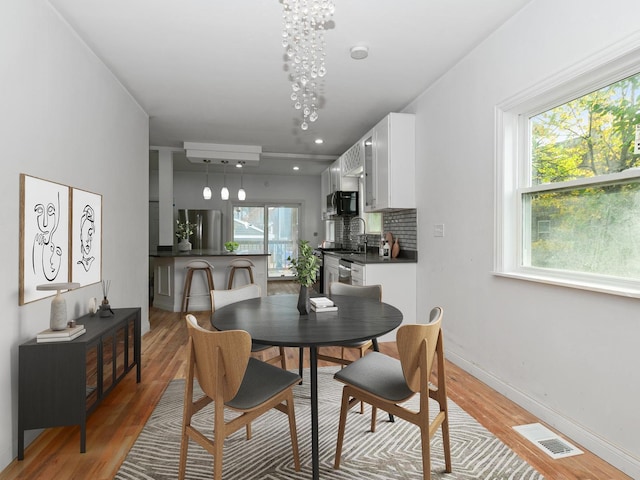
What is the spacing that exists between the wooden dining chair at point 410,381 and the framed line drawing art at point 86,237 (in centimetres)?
204

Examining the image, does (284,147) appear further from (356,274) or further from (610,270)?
(610,270)

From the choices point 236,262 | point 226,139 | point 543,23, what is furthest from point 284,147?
point 543,23


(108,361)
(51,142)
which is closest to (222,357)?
(108,361)

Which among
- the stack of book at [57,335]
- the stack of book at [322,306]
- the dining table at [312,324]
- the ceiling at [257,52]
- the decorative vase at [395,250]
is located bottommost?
the stack of book at [57,335]

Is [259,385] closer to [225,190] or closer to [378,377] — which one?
[378,377]

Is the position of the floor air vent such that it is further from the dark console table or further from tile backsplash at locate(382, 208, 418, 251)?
the dark console table

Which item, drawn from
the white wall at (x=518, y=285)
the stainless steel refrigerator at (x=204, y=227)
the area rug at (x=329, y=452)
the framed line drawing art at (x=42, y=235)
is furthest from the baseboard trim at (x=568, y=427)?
the stainless steel refrigerator at (x=204, y=227)

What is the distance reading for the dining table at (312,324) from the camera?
A: 1.58 m

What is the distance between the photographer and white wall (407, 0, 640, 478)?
1807 mm

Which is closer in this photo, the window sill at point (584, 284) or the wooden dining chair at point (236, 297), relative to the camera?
the window sill at point (584, 284)

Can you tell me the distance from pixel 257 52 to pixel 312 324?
2.23 meters

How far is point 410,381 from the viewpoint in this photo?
→ 1543mm

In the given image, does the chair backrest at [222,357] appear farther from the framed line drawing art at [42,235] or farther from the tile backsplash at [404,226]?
the tile backsplash at [404,226]

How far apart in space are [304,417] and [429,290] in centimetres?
192
